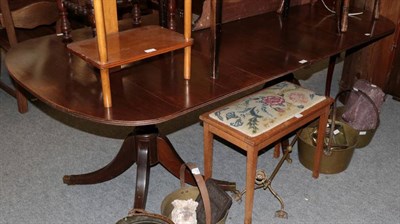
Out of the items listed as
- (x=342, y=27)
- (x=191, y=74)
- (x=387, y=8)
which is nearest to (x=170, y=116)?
(x=191, y=74)

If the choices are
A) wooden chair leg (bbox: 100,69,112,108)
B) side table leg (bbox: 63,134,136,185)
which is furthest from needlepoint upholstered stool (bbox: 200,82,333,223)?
wooden chair leg (bbox: 100,69,112,108)

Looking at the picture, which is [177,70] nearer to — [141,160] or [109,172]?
[141,160]

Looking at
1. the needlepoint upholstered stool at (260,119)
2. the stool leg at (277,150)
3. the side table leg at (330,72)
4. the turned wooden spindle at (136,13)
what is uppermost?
the turned wooden spindle at (136,13)

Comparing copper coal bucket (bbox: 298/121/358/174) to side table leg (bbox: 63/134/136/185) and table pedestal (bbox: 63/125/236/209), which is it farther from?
side table leg (bbox: 63/134/136/185)

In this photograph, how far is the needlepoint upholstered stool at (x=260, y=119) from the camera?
192cm

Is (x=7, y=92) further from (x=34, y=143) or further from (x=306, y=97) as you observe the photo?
(x=306, y=97)

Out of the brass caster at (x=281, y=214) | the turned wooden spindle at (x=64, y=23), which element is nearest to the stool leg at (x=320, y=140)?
the brass caster at (x=281, y=214)

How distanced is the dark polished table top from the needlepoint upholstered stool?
0.56ft

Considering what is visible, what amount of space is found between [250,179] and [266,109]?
33cm

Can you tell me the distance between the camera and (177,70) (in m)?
2.03

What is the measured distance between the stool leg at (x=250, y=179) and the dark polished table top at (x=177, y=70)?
0.28 meters

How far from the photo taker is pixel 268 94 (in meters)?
2.22

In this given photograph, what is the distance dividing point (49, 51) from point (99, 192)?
2.38 ft

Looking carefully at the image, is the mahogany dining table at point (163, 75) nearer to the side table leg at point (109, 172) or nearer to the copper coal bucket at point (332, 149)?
the side table leg at point (109, 172)
